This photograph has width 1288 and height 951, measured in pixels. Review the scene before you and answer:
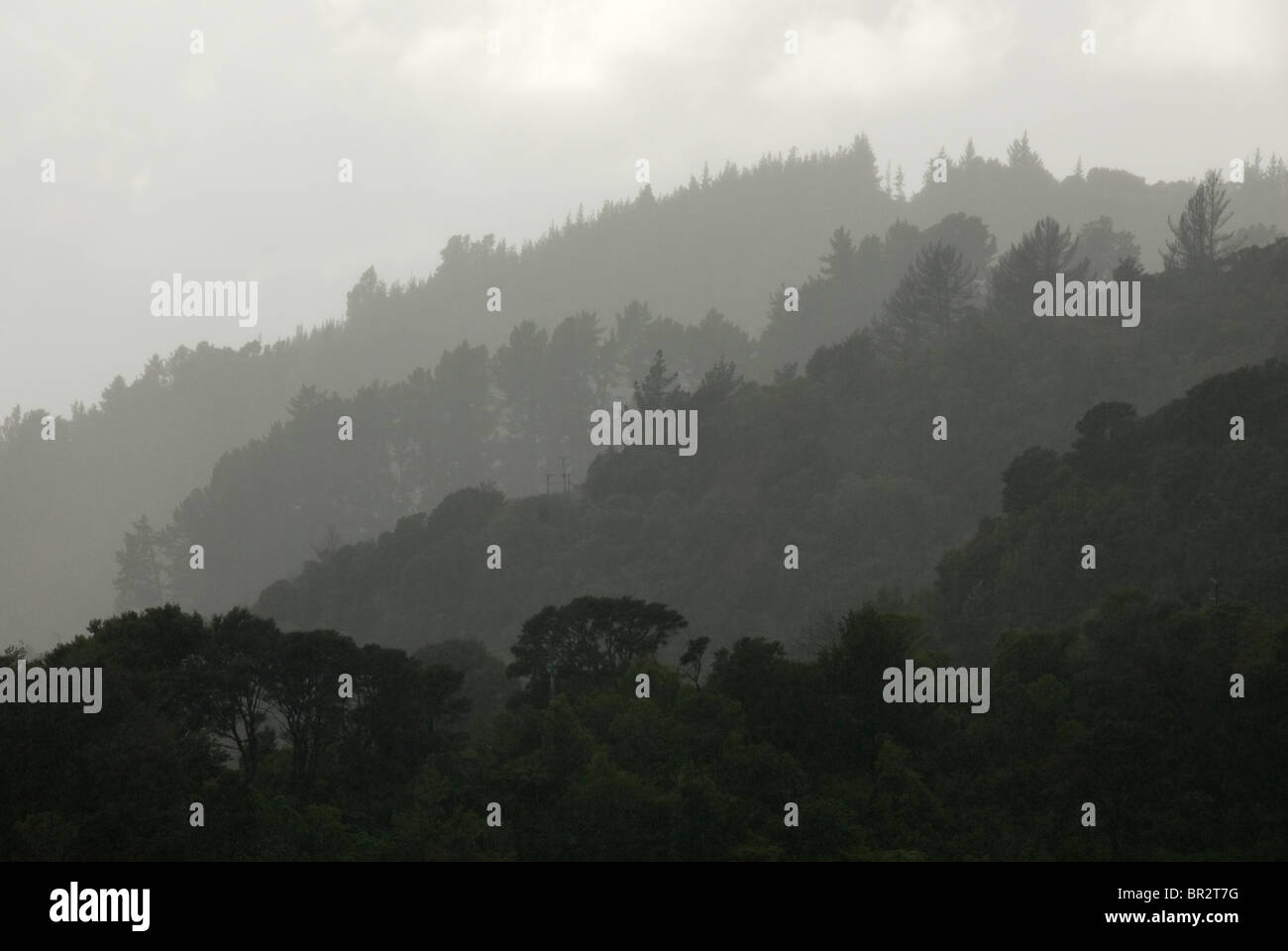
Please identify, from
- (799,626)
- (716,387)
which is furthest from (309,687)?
(716,387)

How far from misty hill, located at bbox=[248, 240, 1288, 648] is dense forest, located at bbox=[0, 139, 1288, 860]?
31 centimetres

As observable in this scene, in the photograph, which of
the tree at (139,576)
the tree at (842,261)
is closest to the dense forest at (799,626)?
the tree at (139,576)

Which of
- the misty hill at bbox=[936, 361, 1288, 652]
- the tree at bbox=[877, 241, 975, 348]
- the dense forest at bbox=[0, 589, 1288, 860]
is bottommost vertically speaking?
the dense forest at bbox=[0, 589, 1288, 860]

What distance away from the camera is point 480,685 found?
7275cm

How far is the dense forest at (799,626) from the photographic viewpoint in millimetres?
42750

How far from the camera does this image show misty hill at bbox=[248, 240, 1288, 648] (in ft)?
304

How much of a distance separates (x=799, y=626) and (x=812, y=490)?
16136mm

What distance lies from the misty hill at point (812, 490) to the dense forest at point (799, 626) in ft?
1.02

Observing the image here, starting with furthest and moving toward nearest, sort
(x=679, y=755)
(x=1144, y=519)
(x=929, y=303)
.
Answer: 1. (x=929, y=303)
2. (x=1144, y=519)
3. (x=679, y=755)

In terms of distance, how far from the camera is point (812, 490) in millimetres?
100875

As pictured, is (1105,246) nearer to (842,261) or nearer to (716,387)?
(842,261)

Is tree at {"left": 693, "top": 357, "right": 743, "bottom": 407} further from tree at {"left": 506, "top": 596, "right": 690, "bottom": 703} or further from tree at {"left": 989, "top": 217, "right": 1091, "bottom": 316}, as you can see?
tree at {"left": 506, "top": 596, "right": 690, "bottom": 703}

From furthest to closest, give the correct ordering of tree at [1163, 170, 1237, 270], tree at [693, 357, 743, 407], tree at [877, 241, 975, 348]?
tree at [877, 241, 975, 348], tree at [693, 357, 743, 407], tree at [1163, 170, 1237, 270]

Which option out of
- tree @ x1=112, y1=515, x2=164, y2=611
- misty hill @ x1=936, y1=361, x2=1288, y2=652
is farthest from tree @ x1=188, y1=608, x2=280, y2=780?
tree @ x1=112, y1=515, x2=164, y2=611
